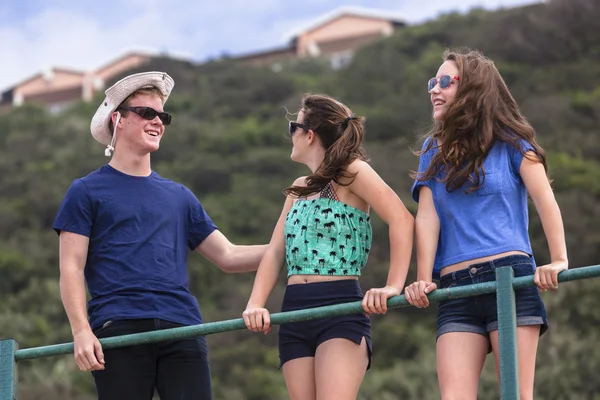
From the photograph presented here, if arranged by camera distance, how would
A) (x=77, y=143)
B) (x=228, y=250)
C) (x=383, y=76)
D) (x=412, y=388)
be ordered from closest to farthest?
(x=228, y=250) < (x=412, y=388) < (x=77, y=143) < (x=383, y=76)

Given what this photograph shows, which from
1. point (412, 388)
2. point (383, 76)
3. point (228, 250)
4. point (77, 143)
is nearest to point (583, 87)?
point (383, 76)

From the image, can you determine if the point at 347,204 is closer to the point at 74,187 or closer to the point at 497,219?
the point at 497,219

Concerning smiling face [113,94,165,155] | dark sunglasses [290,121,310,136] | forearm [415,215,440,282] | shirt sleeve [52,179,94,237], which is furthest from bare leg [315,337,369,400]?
smiling face [113,94,165,155]

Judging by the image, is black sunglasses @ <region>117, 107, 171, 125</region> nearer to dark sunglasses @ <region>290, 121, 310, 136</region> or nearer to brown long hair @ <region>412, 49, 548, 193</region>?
dark sunglasses @ <region>290, 121, 310, 136</region>

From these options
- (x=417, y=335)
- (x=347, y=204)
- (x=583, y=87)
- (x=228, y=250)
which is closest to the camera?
(x=347, y=204)

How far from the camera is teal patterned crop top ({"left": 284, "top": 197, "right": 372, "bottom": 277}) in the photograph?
176 inches

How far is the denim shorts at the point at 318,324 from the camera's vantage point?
4.34 m

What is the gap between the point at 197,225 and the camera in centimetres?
499

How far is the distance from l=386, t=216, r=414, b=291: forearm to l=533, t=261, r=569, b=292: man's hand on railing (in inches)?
26.0

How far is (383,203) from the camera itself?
4.51m

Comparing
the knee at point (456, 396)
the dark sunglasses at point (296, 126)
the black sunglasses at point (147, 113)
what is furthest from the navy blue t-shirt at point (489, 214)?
the black sunglasses at point (147, 113)

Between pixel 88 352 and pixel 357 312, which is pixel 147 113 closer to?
pixel 88 352

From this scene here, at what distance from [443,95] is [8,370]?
2.00 metres

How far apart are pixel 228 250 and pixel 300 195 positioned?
1.87ft
